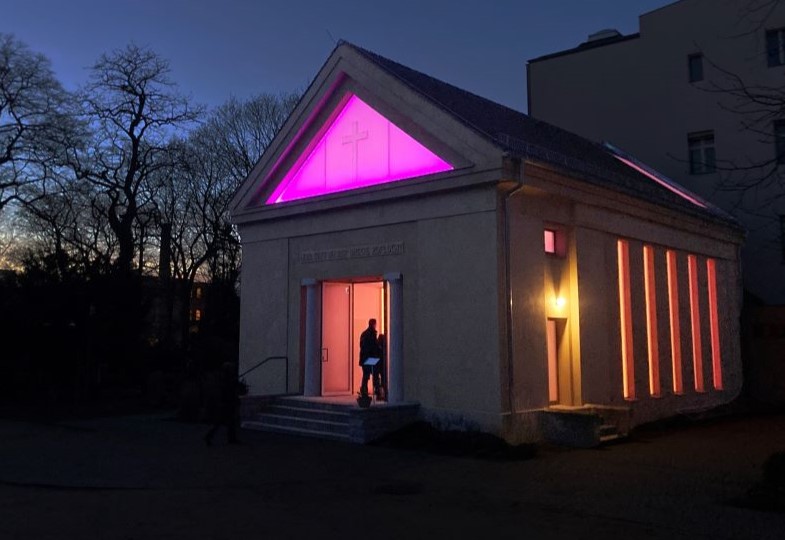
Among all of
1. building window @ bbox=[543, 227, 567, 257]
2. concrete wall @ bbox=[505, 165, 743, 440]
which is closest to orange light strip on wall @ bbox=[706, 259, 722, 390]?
concrete wall @ bbox=[505, 165, 743, 440]

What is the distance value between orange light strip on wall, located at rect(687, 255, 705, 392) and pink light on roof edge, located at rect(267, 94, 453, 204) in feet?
32.0

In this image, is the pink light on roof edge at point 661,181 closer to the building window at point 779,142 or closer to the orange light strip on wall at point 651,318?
the building window at point 779,142

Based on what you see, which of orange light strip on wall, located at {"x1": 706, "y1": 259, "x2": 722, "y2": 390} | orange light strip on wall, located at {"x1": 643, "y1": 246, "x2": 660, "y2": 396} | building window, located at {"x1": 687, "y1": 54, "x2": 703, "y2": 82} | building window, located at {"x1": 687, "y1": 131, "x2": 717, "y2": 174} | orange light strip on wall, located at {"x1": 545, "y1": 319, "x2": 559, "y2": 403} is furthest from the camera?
building window, located at {"x1": 687, "y1": 54, "x2": 703, "y2": 82}

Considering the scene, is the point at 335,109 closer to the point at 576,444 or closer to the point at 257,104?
the point at 576,444

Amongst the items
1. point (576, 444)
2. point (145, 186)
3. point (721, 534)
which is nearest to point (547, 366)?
point (576, 444)

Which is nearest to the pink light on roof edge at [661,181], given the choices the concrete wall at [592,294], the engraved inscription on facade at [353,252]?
the concrete wall at [592,294]

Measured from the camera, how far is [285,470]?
39.1 ft

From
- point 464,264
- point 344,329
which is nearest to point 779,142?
point 464,264

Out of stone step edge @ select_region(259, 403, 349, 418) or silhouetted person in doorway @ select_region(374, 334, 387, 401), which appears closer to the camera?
stone step edge @ select_region(259, 403, 349, 418)

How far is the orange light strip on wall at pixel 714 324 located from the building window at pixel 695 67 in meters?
10.4

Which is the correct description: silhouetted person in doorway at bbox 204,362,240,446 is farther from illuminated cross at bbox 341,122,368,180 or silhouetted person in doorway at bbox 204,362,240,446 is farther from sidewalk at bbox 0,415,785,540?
illuminated cross at bbox 341,122,368,180

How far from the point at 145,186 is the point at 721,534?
32.9 meters

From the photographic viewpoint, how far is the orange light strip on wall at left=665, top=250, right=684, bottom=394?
1970cm

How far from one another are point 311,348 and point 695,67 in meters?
21.2
